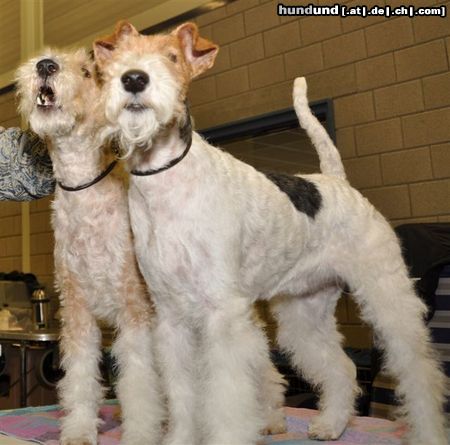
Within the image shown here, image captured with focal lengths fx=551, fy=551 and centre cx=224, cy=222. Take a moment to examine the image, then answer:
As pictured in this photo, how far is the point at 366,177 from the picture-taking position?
324 centimetres

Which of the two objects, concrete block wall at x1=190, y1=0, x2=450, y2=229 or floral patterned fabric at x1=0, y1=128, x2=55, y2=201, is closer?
floral patterned fabric at x1=0, y1=128, x2=55, y2=201

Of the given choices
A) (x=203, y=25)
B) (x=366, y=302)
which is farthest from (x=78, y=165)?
(x=203, y=25)

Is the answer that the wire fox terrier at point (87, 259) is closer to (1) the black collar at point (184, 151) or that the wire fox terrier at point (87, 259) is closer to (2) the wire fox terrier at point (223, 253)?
(2) the wire fox terrier at point (223, 253)

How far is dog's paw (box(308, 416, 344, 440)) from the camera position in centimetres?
174

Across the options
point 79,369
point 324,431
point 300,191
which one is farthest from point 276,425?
point 300,191

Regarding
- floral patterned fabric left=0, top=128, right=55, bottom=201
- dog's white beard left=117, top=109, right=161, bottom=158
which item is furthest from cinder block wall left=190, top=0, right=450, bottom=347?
dog's white beard left=117, top=109, right=161, bottom=158

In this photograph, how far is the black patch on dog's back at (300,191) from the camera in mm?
1615

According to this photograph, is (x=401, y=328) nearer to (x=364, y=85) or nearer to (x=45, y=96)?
(x=45, y=96)

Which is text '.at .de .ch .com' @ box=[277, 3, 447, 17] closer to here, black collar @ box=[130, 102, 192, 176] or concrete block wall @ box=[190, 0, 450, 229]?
concrete block wall @ box=[190, 0, 450, 229]

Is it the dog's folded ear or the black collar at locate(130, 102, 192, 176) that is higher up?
the dog's folded ear

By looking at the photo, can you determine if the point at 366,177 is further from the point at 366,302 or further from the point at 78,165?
the point at 78,165

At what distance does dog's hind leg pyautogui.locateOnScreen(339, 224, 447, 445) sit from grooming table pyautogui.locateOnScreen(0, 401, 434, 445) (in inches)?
7.2

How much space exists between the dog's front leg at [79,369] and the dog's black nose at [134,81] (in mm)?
738

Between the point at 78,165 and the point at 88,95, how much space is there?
204 mm
